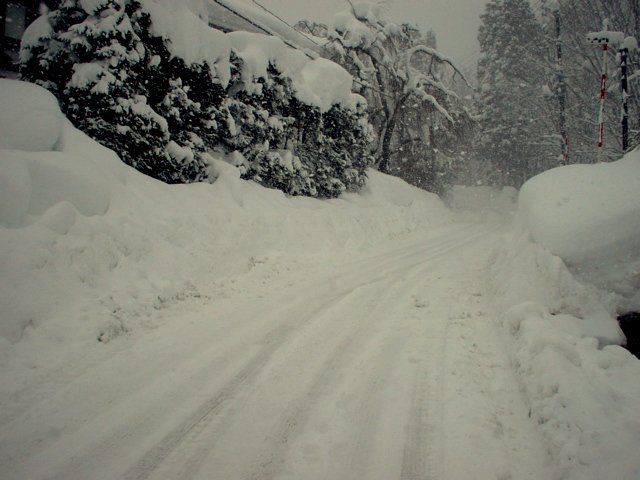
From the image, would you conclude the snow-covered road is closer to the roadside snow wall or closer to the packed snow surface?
the roadside snow wall

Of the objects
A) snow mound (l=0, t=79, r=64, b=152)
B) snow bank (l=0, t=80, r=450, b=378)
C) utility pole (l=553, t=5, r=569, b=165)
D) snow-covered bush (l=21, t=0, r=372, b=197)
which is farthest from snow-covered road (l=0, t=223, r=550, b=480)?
utility pole (l=553, t=5, r=569, b=165)

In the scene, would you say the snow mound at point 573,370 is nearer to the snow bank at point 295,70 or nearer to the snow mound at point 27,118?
the snow mound at point 27,118

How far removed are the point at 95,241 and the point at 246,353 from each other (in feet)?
8.51

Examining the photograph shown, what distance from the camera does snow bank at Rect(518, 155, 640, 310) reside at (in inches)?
158

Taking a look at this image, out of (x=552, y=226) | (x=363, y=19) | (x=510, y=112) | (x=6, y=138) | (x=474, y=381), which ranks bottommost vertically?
(x=474, y=381)

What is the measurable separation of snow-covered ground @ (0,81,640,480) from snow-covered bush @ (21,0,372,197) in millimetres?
714

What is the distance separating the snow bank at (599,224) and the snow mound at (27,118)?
23.9 feet

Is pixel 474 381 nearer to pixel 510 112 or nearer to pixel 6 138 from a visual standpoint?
pixel 6 138

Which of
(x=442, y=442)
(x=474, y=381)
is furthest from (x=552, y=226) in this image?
(x=442, y=442)

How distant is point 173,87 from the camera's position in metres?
6.58

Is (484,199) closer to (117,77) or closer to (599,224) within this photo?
(599,224)

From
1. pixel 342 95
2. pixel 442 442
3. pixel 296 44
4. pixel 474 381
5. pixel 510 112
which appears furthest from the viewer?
pixel 510 112

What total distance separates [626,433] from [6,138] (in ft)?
23.2

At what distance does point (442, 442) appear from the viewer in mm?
2625
